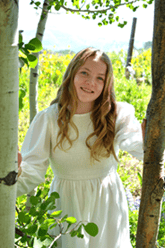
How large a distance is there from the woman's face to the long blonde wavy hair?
24 millimetres

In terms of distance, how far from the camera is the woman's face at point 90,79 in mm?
1167

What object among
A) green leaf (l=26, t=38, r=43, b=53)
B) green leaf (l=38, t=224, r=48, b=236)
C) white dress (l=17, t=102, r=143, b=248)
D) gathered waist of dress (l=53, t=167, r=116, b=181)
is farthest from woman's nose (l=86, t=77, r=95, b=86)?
green leaf (l=38, t=224, r=48, b=236)

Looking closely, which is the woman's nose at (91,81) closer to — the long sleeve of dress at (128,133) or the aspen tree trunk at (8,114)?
the long sleeve of dress at (128,133)

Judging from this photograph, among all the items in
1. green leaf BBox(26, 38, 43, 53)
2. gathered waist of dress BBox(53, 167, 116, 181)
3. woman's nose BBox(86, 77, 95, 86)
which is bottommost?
gathered waist of dress BBox(53, 167, 116, 181)

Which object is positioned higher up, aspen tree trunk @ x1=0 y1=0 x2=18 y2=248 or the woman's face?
Result: the woman's face

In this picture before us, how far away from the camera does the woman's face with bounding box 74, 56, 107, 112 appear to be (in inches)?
45.9

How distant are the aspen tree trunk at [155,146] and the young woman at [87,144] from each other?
372 millimetres

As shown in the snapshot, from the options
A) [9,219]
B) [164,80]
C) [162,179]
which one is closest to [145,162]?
[162,179]

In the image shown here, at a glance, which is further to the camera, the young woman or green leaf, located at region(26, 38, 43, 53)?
the young woman

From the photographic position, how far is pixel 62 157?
122 cm

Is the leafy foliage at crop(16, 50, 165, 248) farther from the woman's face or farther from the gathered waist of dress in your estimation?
the woman's face

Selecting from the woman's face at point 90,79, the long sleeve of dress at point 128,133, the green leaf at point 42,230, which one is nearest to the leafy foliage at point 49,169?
the green leaf at point 42,230

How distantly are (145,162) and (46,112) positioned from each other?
0.60 m

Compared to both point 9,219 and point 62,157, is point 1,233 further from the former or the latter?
point 62,157
